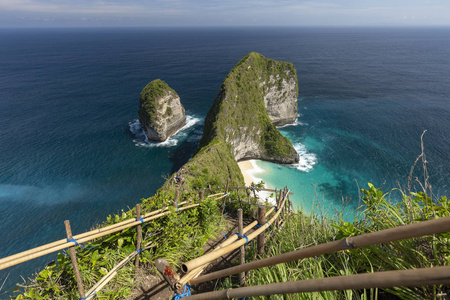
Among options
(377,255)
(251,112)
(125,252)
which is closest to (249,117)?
(251,112)

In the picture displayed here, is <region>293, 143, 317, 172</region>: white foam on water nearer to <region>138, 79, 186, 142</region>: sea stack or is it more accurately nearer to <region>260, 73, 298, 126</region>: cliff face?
<region>260, 73, 298, 126</region>: cliff face

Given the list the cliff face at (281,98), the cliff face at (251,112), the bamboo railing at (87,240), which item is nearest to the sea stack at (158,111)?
the cliff face at (251,112)

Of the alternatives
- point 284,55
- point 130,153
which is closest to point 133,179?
point 130,153

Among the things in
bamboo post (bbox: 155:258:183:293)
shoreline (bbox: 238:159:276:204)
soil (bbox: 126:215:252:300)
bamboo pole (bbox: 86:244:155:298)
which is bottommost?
shoreline (bbox: 238:159:276:204)

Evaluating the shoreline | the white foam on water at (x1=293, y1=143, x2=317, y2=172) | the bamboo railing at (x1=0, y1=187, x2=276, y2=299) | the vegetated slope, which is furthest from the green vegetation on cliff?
the bamboo railing at (x1=0, y1=187, x2=276, y2=299)

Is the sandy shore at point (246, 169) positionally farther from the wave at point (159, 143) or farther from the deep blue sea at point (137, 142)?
the wave at point (159, 143)

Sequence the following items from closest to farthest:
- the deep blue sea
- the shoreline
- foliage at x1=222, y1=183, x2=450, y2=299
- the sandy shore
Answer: foliage at x1=222, y1=183, x2=450, y2=299 → the deep blue sea → the shoreline → the sandy shore

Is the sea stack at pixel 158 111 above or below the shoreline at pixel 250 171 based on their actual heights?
above
